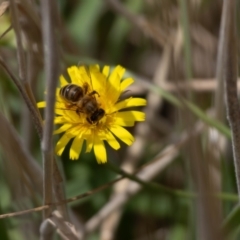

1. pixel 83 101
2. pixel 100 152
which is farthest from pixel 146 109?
pixel 100 152

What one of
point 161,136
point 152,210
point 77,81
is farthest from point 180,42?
point 77,81

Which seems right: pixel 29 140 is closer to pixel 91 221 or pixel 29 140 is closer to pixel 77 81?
pixel 91 221

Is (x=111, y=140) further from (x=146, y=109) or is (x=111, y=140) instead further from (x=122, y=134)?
(x=146, y=109)

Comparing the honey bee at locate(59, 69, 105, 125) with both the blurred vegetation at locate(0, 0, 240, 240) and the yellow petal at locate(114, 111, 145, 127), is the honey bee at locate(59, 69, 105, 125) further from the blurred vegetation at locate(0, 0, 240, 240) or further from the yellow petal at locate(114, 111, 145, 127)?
the blurred vegetation at locate(0, 0, 240, 240)

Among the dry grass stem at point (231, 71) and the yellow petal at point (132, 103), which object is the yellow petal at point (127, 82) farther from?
the dry grass stem at point (231, 71)

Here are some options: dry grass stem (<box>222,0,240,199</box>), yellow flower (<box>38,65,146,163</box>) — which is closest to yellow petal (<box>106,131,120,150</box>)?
yellow flower (<box>38,65,146,163</box>)

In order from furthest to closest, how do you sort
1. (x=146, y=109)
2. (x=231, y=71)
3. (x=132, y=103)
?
(x=146, y=109) < (x=132, y=103) < (x=231, y=71)
